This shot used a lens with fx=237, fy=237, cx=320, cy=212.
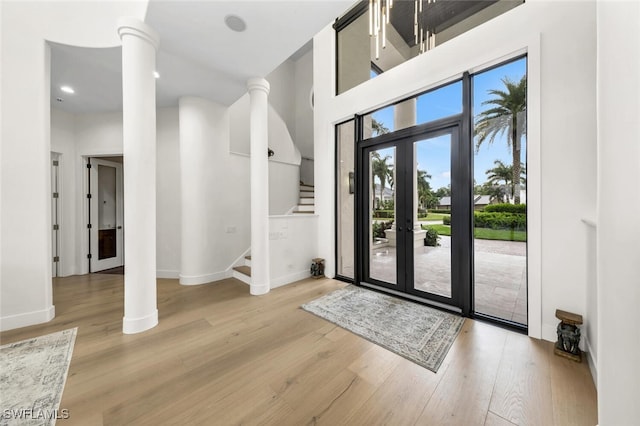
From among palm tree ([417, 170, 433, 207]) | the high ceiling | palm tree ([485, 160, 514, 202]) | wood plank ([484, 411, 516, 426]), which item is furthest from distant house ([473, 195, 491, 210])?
the high ceiling

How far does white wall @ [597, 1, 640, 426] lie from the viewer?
32.2 inches

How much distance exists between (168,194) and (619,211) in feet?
17.7

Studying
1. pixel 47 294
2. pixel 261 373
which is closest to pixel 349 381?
pixel 261 373

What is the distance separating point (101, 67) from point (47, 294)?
2.97m

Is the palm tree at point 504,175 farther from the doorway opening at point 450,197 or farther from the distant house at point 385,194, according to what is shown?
the distant house at point 385,194

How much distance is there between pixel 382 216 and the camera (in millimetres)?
3801

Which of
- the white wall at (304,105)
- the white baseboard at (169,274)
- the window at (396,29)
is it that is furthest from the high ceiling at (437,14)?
the white baseboard at (169,274)

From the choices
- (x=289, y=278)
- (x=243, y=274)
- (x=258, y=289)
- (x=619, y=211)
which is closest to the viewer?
(x=619, y=211)

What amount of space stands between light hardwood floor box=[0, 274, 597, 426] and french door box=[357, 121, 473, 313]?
72 cm

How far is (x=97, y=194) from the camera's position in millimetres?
5016

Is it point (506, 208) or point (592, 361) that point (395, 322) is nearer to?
point (592, 361)

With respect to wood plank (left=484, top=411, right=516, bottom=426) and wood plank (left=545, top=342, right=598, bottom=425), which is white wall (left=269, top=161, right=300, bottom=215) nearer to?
wood plank (left=484, top=411, right=516, bottom=426)

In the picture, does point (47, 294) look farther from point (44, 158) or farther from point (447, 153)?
point (447, 153)

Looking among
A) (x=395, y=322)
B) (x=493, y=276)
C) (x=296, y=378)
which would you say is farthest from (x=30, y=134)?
(x=493, y=276)
